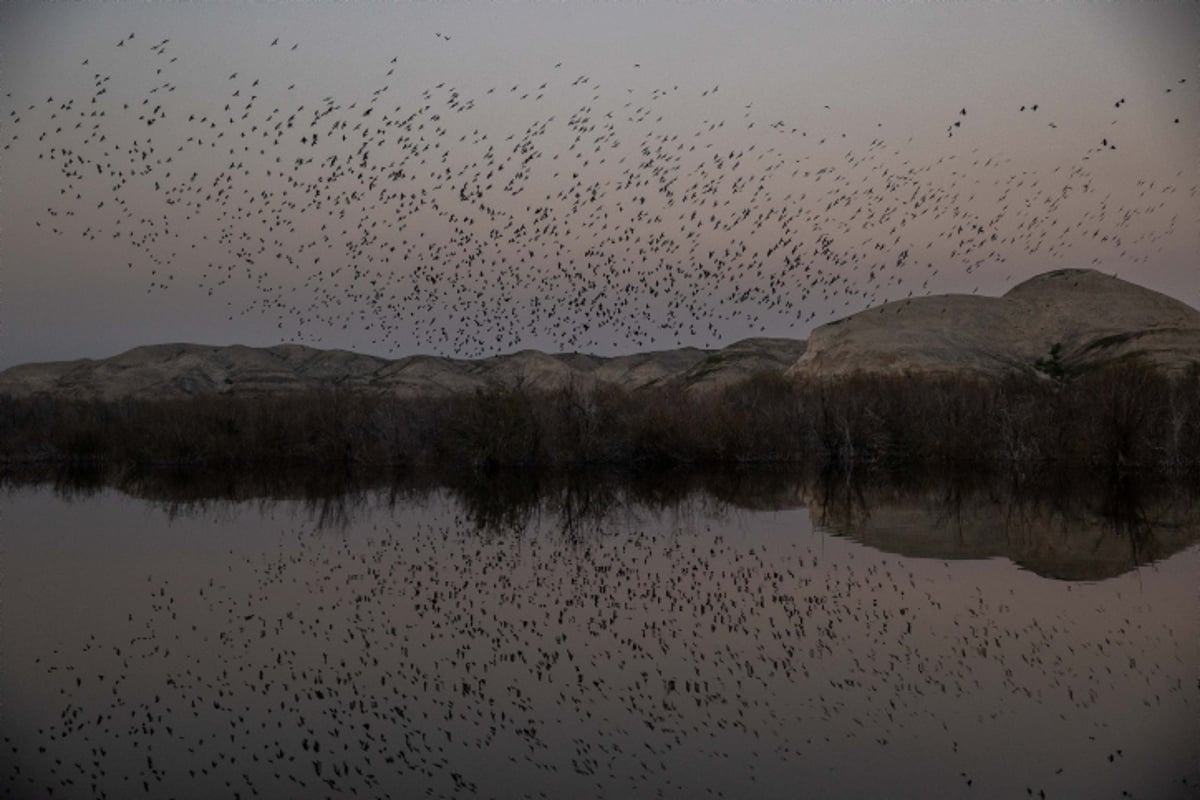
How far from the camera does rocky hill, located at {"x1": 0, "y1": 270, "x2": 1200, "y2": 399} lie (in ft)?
292

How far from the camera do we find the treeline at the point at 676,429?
39.2 metres

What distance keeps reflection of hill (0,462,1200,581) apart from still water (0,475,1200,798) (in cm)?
26

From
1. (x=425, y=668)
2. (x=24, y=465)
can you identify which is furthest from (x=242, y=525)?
(x=24, y=465)

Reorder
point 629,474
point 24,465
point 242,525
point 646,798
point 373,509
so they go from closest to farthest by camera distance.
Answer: point 646,798 < point 242,525 < point 373,509 < point 629,474 < point 24,465

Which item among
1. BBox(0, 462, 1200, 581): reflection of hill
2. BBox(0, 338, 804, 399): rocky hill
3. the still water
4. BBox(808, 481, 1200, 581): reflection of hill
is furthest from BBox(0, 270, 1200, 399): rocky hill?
the still water

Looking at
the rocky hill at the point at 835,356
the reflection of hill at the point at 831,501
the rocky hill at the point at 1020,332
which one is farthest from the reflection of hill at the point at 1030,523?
the rocky hill at the point at 1020,332

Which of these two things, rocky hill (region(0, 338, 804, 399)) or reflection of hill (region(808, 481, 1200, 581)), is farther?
rocky hill (region(0, 338, 804, 399))

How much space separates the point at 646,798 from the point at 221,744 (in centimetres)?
424

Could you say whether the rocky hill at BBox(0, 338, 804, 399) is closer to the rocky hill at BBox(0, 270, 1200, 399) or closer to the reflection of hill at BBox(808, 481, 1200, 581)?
the rocky hill at BBox(0, 270, 1200, 399)

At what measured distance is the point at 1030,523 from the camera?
23.5m

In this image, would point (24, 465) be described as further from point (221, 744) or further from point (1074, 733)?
point (1074, 733)

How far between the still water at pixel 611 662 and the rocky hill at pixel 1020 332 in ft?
223

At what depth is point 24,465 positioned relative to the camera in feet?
165

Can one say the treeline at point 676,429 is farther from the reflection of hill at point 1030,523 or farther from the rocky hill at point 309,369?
the rocky hill at point 309,369
